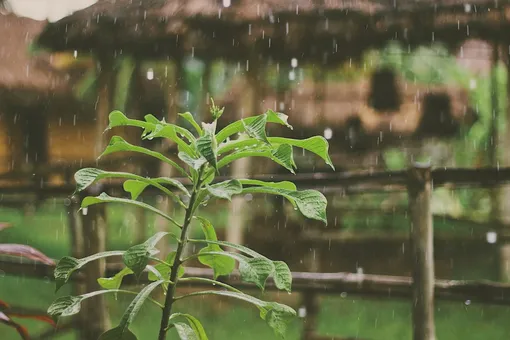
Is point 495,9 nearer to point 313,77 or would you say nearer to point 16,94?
point 313,77

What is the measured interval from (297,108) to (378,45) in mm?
3341

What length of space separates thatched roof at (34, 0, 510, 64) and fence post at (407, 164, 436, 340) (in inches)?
82.2

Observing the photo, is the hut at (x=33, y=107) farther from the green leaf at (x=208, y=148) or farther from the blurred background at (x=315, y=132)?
the green leaf at (x=208, y=148)

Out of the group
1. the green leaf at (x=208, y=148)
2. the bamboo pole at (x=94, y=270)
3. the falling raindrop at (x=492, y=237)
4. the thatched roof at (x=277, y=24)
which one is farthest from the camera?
the falling raindrop at (x=492, y=237)

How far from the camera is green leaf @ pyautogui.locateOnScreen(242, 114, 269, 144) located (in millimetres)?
894

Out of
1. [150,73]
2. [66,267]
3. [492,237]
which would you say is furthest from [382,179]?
[150,73]

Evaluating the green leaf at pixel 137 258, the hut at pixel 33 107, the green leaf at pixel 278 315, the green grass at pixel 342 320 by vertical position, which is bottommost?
the green grass at pixel 342 320

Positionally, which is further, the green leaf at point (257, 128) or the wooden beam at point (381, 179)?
the wooden beam at point (381, 179)

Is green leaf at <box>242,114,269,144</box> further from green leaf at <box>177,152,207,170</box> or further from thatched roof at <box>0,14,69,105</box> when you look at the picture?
thatched roof at <box>0,14,69,105</box>

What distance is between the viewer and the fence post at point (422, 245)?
72.8 inches

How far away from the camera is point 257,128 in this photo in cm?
91

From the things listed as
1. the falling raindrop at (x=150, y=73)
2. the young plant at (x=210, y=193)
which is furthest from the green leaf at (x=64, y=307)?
the falling raindrop at (x=150, y=73)

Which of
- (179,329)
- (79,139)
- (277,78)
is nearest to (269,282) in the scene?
(179,329)

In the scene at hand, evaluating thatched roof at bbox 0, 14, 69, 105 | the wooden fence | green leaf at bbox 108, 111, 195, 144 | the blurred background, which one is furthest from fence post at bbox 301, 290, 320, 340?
thatched roof at bbox 0, 14, 69, 105
